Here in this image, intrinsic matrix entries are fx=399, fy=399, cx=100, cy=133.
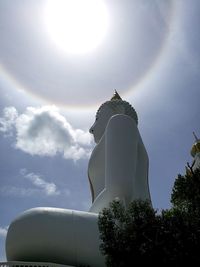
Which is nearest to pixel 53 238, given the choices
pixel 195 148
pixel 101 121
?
pixel 101 121

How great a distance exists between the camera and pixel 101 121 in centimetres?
2655

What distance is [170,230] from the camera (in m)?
13.0

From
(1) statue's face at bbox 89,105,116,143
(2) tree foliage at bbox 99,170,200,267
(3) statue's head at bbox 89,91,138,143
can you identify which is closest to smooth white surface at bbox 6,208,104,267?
(2) tree foliage at bbox 99,170,200,267

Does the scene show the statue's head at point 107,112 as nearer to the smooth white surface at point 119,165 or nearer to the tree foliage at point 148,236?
the smooth white surface at point 119,165

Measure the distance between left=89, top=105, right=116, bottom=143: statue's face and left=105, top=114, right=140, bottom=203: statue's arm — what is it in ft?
9.49

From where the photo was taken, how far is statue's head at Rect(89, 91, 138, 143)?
26.4 meters

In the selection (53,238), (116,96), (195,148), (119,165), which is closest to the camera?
(53,238)

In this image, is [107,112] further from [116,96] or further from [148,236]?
[148,236]

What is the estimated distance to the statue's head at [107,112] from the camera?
26.4 m

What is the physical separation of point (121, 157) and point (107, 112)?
5427mm

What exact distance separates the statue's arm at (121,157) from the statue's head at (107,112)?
9.19 feet

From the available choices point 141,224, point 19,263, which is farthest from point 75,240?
point 141,224

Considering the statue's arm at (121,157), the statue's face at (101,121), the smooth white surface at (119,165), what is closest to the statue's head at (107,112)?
the statue's face at (101,121)

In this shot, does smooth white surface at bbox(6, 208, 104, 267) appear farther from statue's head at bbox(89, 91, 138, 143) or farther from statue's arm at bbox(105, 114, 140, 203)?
statue's head at bbox(89, 91, 138, 143)
